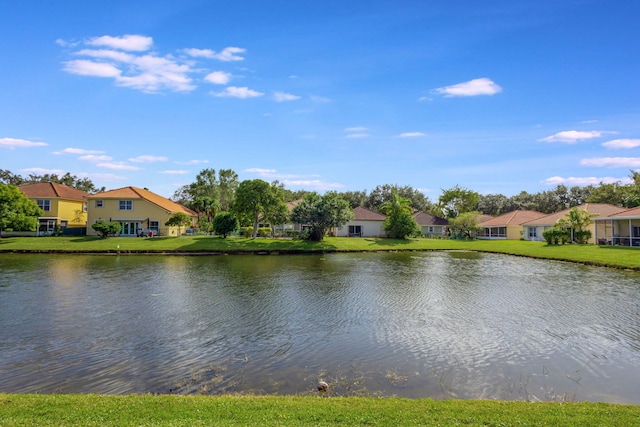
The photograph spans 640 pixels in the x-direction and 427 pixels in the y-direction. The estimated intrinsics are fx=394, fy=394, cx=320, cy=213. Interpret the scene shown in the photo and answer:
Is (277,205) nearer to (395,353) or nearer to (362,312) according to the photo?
(362,312)

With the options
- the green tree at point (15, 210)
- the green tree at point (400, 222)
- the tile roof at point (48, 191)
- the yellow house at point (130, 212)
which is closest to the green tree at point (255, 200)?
the yellow house at point (130, 212)

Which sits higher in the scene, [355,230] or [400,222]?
[400,222]

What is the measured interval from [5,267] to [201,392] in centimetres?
2706

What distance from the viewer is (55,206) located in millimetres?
51062

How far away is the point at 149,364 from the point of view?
9.09m

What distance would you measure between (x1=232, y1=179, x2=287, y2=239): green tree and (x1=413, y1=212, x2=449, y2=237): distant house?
2772 centimetres

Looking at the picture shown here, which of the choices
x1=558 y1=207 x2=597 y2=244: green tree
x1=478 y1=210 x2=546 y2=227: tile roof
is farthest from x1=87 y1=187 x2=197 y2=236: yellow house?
x1=478 y1=210 x2=546 y2=227: tile roof

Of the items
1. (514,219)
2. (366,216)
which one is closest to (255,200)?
(366,216)

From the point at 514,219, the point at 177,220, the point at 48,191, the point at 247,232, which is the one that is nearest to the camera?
the point at 177,220

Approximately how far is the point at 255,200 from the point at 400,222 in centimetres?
2048

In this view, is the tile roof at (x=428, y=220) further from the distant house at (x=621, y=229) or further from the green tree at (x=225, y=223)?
the green tree at (x=225, y=223)

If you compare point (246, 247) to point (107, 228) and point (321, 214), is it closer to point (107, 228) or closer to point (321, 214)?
point (321, 214)

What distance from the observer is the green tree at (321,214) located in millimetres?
46281

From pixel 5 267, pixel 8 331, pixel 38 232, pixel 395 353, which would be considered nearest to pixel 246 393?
pixel 395 353
